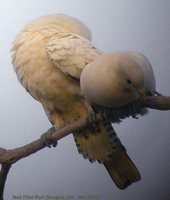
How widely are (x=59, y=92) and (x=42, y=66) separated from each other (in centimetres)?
7

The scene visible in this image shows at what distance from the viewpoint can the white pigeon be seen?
29.3 inches

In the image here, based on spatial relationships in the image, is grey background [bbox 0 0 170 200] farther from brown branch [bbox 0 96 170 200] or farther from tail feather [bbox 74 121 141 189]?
brown branch [bbox 0 96 170 200]

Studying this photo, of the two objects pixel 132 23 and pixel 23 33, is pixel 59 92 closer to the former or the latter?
pixel 23 33

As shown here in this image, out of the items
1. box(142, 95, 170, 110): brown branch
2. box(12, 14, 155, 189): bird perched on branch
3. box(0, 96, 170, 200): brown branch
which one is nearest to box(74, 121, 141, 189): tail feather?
box(12, 14, 155, 189): bird perched on branch

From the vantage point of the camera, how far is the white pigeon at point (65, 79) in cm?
74

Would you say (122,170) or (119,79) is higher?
(119,79)

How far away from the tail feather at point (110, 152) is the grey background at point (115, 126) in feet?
0.14

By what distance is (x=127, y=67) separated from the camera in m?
0.56

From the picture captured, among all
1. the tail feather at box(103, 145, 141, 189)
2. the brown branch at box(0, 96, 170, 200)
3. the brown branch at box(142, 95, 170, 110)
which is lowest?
the tail feather at box(103, 145, 141, 189)

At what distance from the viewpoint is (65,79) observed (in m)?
0.76

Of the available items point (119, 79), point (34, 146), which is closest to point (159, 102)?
point (119, 79)

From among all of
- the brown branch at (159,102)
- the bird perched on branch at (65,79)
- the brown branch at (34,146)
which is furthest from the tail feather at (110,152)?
the brown branch at (159,102)

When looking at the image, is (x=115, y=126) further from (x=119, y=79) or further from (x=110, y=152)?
(x=119, y=79)

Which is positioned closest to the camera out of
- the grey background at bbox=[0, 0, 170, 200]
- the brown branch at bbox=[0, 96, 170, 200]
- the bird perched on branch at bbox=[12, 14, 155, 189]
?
the brown branch at bbox=[0, 96, 170, 200]
